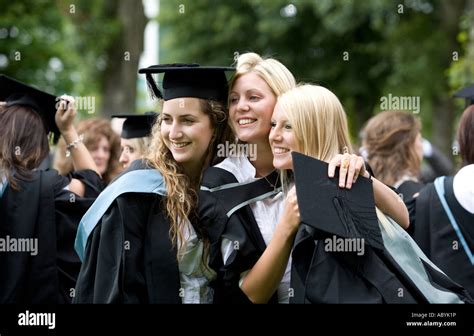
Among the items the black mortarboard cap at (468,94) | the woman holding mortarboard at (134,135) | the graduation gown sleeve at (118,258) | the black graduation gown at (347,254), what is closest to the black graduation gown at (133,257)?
the graduation gown sleeve at (118,258)

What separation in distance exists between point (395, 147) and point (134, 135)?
192 cm

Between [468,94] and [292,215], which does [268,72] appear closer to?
[292,215]

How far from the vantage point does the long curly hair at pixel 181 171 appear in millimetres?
3943

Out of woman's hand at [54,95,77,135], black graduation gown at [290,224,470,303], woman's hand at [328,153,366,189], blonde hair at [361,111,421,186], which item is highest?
woman's hand at [54,95,77,135]

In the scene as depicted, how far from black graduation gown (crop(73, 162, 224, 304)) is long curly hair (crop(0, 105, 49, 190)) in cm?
95

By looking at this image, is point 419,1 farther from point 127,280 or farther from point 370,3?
point 127,280

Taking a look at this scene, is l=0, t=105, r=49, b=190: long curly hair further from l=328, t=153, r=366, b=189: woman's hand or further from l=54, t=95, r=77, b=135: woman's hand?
l=328, t=153, r=366, b=189: woman's hand

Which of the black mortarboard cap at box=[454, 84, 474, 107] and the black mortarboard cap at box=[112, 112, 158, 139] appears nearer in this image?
the black mortarboard cap at box=[454, 84, 474, 107]

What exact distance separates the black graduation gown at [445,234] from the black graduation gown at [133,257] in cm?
151

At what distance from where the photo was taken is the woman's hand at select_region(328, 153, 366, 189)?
355 cm

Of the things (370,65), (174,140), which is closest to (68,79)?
(370,65)

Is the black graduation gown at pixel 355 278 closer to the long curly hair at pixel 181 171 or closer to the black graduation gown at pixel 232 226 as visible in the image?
the black graduation gown at pixel 232 226

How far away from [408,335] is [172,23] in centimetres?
2155

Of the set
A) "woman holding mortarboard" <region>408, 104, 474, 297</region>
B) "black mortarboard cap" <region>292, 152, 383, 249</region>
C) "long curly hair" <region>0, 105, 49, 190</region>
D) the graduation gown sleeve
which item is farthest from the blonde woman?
"long curly hair" <region>0, 105, 49, 190</region>
